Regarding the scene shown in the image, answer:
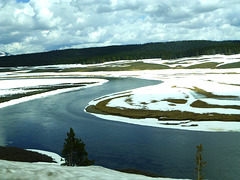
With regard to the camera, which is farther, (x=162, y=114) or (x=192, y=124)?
(x=162, y=114)

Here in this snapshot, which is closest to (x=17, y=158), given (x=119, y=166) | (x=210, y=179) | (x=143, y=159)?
(x=119, y=166)

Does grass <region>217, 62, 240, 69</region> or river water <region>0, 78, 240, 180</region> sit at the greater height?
grass <region>217, 62, 240, 69</region>

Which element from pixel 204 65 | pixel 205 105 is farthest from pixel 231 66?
pixel 205 105

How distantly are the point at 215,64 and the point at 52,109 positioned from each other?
→ 121081mm

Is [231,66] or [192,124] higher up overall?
[231,66]

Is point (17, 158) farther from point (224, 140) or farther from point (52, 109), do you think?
point (52, 109)

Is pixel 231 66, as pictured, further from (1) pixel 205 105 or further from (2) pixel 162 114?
(2) pixel 162 114

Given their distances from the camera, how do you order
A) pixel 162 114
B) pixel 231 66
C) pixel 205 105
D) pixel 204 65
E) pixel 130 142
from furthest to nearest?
pixel 204 65 → pixel 231 66 → pixel 205 105 → pixel 162 114 → pixel 130 142

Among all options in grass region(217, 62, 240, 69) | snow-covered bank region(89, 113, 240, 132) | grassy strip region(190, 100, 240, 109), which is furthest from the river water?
grass region(217, 62, 240, 69)

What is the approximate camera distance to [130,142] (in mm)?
27547

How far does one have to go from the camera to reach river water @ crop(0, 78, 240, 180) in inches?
826

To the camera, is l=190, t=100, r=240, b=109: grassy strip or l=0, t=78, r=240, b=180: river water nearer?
l=0, t=78, r=240, b=180: river water

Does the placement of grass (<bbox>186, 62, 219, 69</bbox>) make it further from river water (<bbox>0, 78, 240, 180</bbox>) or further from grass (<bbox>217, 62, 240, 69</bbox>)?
river water (<bbox>0, 78, 240, 180</bbox>)

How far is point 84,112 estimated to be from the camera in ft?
142
